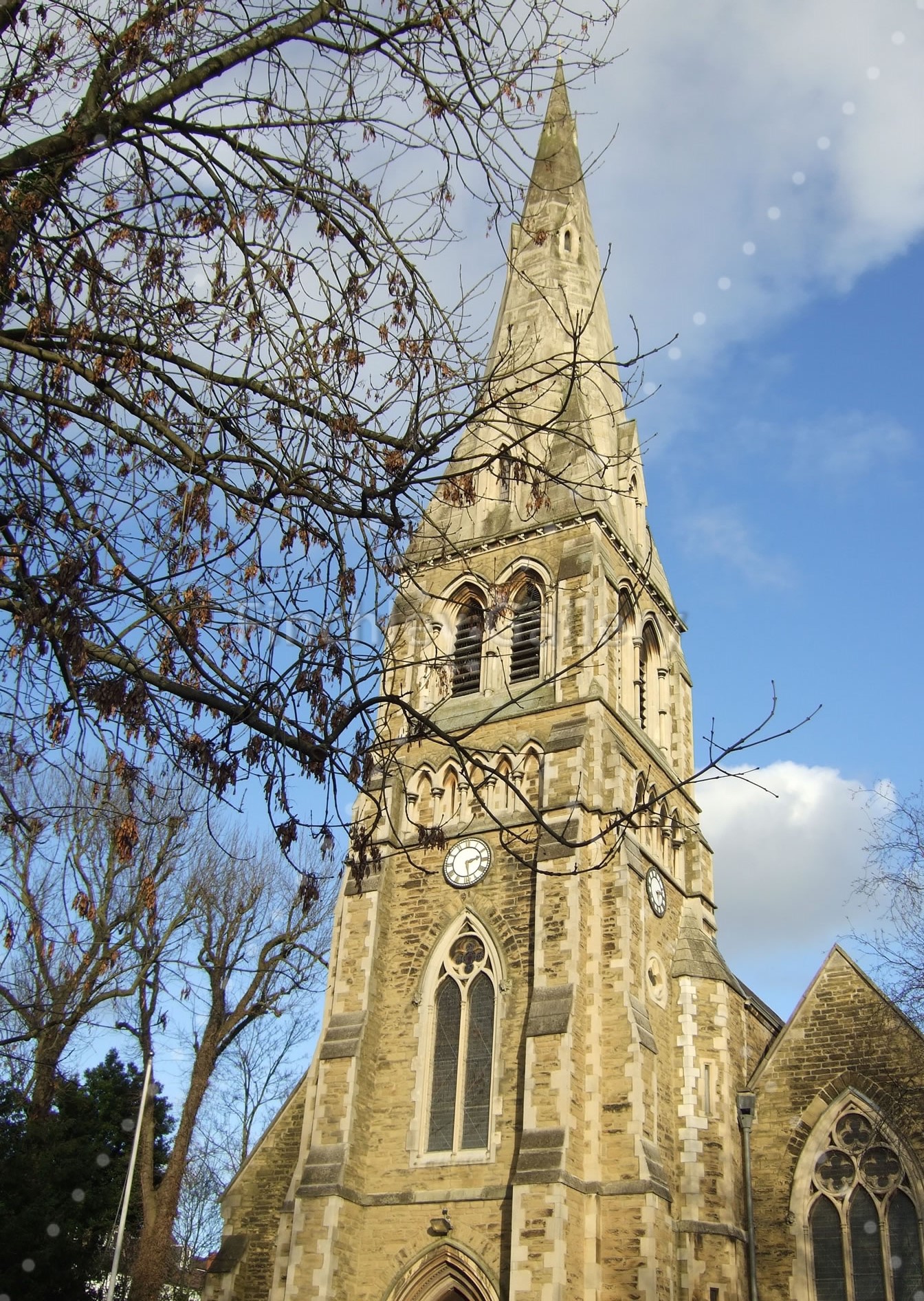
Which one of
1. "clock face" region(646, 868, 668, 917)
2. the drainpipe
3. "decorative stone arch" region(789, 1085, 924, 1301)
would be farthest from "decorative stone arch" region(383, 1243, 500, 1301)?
"clock face" region(646, 868, 668, 917)

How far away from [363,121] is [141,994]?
20.1 meters

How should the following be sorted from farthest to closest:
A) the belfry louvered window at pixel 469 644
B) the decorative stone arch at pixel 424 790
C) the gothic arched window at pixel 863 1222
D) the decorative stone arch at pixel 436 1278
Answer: the belfry louvered window at pixel 469 644
the decorative stone arch at pixel 424 790
the gothic arched window at pixel 863 1222
the decorative stone arch at pixel 436 1278

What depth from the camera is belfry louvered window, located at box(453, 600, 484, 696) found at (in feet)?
69.3

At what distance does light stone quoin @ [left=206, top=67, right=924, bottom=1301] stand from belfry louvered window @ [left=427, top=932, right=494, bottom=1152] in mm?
37

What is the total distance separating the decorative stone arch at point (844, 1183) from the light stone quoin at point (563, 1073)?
4cm

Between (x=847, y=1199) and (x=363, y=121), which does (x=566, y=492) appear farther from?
(x=363, y=121)

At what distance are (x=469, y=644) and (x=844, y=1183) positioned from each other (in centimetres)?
→ 1052

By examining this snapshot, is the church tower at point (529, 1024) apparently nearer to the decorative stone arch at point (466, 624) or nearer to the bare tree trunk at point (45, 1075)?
the decorative stone arch at point (466, 624)

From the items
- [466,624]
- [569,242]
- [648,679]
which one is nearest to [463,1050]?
[466,624]

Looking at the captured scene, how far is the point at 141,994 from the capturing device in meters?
23.0

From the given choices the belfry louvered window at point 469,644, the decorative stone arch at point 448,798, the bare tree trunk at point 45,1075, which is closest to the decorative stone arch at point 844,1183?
the decorative stone arch at point 448,798

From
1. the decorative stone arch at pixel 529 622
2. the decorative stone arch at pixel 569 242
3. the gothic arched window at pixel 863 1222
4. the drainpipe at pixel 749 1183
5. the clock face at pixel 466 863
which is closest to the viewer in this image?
the gothic arched window at pixel 863 1222

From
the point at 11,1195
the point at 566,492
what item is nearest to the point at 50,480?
the point at 11,1195

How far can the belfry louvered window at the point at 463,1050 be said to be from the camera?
16.5m
